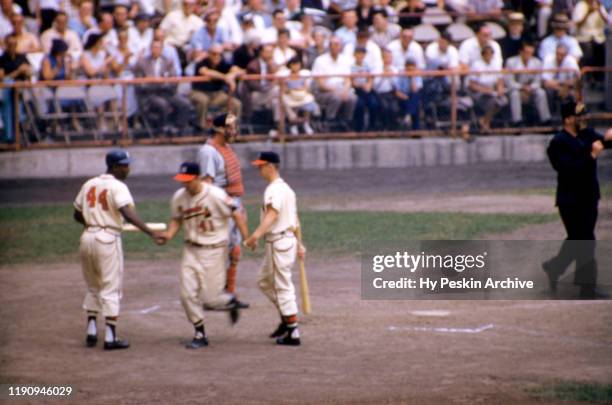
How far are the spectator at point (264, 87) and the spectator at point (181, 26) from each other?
152 cm

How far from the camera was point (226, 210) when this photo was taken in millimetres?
10344

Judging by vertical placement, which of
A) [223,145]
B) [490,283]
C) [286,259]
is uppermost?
[223,145]

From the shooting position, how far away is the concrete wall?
2114 centimetres

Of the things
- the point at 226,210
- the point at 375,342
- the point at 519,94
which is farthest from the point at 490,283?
the point at 519,94

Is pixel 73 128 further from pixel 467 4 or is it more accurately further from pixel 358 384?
pixel 358 384

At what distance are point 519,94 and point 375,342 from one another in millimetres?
12162

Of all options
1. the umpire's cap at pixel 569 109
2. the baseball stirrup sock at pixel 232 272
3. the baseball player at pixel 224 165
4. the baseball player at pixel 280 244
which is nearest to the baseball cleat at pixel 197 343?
the baseball player at pixel 280 244

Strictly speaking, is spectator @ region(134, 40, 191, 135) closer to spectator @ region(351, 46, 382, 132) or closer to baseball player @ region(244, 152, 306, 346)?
spectator @ region(351, 46, 382, 132)

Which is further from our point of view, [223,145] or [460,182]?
[460,182]

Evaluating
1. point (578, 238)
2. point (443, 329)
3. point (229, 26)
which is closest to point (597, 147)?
point (578, 238)

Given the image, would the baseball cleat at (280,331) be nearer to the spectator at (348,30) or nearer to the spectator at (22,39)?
the spectator at (22,39)

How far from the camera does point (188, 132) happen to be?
21.3 m

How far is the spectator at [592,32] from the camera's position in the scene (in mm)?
23047

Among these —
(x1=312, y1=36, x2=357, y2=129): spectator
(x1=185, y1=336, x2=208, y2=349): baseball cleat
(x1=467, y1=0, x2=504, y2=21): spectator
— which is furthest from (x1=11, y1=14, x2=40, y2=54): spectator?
(x1=185, y1=336, x2=208, y2=349): baseball cleat
